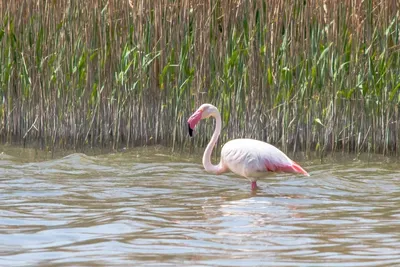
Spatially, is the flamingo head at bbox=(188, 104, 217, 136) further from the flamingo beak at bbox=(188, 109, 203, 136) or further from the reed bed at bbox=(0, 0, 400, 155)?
the reed bed at bbox=(0, 0, 400, 155)

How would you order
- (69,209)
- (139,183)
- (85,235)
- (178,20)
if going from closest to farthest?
(85,235)
(69,209)
(139,183)
(178,20)

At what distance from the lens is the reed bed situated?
26.9 feet

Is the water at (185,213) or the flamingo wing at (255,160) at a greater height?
the flamingo wing at (255,160)

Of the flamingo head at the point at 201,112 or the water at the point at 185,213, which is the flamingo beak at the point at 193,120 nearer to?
the flamingo head at the point at 201,112

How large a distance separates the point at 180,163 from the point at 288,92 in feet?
4.02

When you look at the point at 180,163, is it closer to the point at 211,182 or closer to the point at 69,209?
the point at 211,182

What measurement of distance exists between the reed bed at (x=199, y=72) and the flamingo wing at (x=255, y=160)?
1164 mm

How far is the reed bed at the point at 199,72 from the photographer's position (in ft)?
26.9

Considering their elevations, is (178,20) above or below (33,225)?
above

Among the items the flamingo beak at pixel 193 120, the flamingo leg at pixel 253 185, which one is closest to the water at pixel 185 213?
the flamingo leg at pixel 253 185

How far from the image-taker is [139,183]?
7441 mm

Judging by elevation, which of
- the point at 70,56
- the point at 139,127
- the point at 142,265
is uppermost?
the point at 70,56

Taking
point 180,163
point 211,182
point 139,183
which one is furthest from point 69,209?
point 180,163

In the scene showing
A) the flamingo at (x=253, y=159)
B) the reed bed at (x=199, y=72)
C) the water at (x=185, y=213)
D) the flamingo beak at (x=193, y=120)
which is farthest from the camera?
the reed bed at (x=199, y=72)
